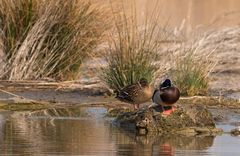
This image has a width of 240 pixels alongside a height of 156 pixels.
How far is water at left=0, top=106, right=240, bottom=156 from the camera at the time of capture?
1005 cm

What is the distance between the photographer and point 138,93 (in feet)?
43.0

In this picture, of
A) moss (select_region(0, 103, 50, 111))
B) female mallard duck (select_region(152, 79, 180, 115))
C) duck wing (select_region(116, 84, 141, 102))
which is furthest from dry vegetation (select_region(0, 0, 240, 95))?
female mallard duck (select_region(152, 79, 180, 115))

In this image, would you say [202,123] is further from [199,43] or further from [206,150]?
[199,43]

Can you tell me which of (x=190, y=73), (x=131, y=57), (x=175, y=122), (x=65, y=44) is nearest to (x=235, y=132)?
Answer: (x=175, y=122)

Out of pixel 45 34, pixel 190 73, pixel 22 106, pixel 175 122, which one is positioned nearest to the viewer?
pixel 175 122

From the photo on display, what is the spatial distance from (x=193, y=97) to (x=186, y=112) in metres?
2.93

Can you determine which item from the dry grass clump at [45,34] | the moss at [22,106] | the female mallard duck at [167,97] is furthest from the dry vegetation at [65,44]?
the female mallard duck at [167,97]

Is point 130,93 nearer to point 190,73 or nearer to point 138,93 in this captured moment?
point 138,93

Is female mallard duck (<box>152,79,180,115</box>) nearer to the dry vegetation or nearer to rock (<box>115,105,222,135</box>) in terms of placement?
rock (<box>115,105,222,135</box>)

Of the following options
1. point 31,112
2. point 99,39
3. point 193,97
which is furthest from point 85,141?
point 99,39

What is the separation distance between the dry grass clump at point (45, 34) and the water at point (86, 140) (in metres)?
2.85

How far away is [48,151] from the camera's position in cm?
984

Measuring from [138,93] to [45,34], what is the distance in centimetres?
336

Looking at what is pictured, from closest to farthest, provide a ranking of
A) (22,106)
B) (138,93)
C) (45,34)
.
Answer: (138,93) → (22,106) → (45,34)
